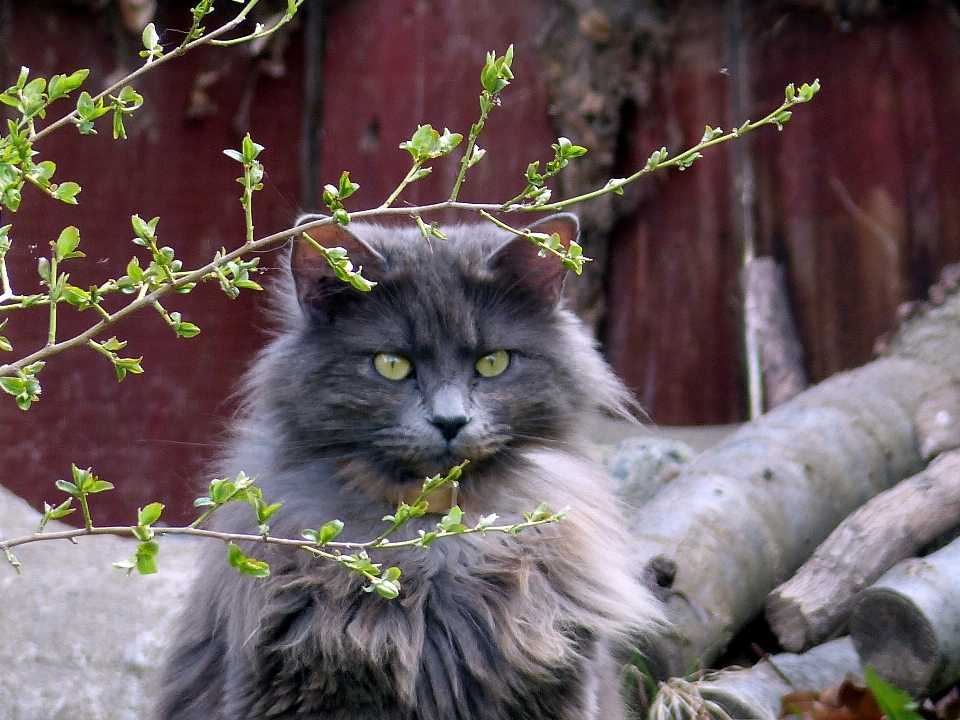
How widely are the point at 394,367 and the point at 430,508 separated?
1.13 ft

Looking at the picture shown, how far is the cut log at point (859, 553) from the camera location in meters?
3.01

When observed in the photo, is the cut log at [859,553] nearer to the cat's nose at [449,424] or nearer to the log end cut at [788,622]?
the log end cut at [788,622]

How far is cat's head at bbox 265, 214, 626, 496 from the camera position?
87.3 inches

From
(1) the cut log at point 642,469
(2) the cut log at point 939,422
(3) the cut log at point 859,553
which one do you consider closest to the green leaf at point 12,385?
(3) the cut log at point 859,553

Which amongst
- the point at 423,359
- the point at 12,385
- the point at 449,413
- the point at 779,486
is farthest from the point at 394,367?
the point at 779,486

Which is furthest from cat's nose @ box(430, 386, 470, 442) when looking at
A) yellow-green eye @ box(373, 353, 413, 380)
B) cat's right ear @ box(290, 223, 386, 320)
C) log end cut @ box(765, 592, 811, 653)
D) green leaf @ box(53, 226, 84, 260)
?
log end cut @ box(765, 592, 811, 653)

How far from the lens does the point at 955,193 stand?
174 inches

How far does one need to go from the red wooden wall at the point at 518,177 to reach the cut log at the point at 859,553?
1474mm

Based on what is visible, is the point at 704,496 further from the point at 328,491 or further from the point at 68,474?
the point at 68,474

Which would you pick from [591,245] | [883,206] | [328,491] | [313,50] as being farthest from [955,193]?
[328,491]

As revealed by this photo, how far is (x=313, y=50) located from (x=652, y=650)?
10.9 feet

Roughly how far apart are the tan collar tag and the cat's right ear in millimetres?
463

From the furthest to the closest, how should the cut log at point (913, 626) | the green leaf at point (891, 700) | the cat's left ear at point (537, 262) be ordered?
the cut log at point (913, 626) < the green leaf at point (891, 700) < the cat's left ear at point (537, 262)

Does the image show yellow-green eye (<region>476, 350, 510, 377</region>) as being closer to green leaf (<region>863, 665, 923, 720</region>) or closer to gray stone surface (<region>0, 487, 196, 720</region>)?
green leaf (<region>863, 665, 923, 720</region>)
